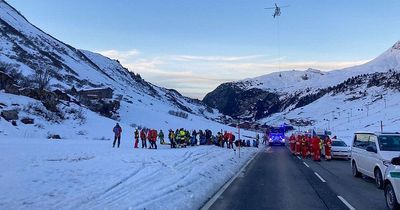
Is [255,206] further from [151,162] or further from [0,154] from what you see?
[0,154]

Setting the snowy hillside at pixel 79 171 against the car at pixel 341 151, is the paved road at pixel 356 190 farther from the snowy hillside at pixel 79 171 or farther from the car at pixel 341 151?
the car at pixel 341 151

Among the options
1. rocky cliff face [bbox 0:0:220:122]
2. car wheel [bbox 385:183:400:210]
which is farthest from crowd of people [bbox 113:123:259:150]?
car wheel [bbox 385:183:400:210]

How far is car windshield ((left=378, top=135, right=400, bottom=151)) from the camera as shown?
14812 mm

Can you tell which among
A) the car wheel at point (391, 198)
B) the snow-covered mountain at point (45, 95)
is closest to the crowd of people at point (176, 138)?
the snow-covered mountain at point (45, 95)

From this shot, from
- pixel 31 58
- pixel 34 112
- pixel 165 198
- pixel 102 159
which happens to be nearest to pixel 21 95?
pixel 34 112

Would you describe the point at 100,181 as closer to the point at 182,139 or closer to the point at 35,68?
the point at 182,139

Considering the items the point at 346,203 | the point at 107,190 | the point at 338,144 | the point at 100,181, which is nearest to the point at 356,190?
the point at 346,203

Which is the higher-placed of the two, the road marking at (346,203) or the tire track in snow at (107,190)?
the tire track in snow at (107,190)

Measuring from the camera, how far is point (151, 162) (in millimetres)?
19297

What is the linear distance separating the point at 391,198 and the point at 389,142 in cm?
541

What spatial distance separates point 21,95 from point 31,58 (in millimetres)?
38448

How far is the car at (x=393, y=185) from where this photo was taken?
9.77 metres

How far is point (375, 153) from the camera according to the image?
48.9ft

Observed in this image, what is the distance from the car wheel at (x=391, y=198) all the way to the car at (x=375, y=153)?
2966 mm
